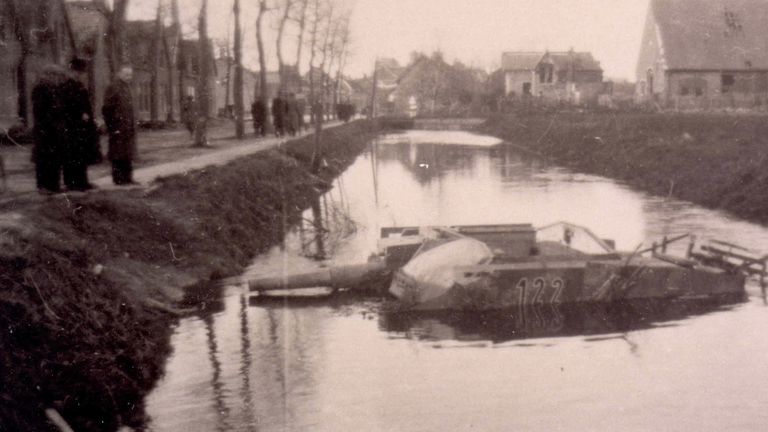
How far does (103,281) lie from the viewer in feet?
37.7

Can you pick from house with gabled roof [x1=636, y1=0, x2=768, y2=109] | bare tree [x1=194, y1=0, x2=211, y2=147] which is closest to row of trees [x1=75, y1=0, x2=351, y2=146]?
bare tree [x1=194, y1=0, x2=211, y2=147]

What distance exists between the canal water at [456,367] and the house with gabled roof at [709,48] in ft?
162

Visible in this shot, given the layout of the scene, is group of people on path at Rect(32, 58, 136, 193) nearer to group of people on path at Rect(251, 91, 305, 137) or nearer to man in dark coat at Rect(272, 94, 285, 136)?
man in dark coat at Rect(272, 94, 285, 136)

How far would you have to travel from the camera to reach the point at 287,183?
27547 mm

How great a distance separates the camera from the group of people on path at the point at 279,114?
40188 mm

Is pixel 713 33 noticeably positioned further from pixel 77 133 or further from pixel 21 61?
pixel 77 133

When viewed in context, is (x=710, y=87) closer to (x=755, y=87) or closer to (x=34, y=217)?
(x=755, y=87)

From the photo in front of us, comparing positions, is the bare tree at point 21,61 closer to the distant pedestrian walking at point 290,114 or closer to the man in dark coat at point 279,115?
the man in dark coat at point 279,115

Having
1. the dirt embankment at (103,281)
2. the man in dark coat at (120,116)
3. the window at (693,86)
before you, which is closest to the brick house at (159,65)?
the window at (693,86)

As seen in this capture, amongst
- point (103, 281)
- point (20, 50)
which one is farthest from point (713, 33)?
point (103, 281)

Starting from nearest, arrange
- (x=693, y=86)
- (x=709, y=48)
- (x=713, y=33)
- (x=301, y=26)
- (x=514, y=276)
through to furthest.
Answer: (x=514, y=276) < (x=301, y=26) < (x=709, y=48) < (x=693, y=86) < (x=713, y=33)

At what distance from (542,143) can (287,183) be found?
31.5 m

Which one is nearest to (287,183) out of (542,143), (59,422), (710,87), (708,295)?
(708,295)

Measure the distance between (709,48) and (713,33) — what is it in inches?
60.4
